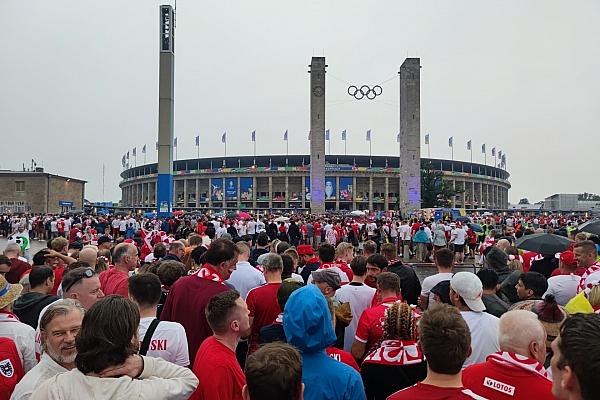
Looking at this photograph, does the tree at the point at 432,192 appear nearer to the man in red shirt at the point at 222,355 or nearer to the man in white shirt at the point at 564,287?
the man in white shirt at the point at 564,287

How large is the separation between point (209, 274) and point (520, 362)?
3063mm

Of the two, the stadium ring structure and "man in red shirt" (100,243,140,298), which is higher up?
the stadium ring structure

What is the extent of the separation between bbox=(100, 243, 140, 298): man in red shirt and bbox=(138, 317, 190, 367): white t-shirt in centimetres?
217

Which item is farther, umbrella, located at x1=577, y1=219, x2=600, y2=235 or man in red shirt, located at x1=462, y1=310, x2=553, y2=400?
umbrella, located at x1=577, y1=219, x2=600, y2=235

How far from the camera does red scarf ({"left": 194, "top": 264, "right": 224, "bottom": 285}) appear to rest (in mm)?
4836

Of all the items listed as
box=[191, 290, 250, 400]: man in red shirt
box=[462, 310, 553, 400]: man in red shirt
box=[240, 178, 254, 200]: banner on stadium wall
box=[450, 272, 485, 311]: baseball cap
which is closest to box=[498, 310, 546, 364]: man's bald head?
box=[462, 310, 553, 400]: man in red shirt

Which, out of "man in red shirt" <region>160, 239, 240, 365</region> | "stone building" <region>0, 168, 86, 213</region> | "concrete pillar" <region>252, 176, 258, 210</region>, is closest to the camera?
"man in red shirt" <region>160, 239, 240, 365</region>

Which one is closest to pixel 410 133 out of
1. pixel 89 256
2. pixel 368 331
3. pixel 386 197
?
pixel 386 197

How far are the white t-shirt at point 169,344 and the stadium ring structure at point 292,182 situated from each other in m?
86.0

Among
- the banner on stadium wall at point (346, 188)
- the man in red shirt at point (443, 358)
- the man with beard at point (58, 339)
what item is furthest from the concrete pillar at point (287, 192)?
the man in red shirt at point (443, 358)

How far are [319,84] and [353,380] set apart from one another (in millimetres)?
65111

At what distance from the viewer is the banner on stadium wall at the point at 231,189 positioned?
323ft

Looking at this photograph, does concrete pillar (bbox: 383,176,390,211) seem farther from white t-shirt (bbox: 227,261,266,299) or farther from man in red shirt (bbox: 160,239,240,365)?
man in red shirt (bbox: 160,239,240,365)

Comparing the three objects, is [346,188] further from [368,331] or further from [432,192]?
[368,331]
